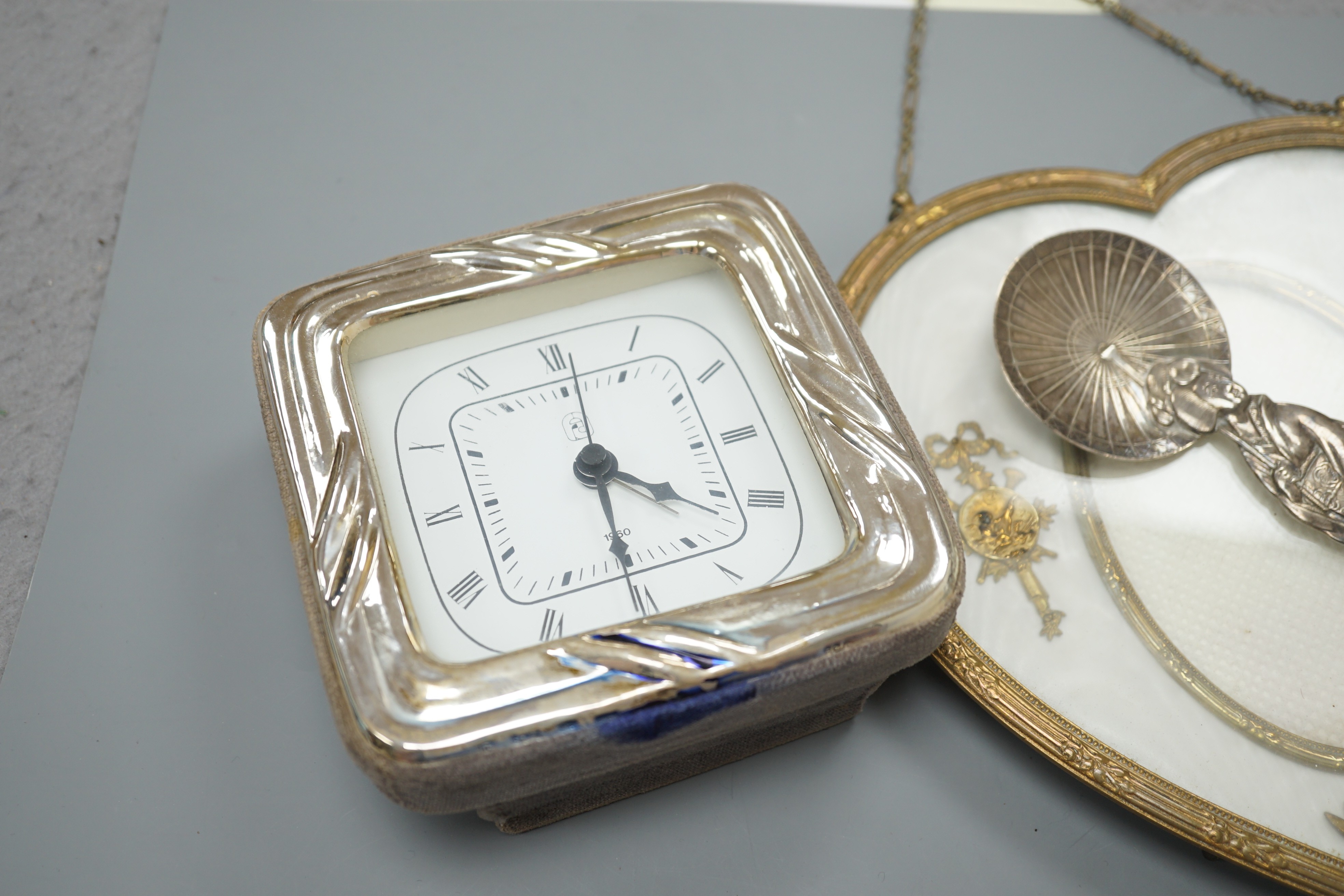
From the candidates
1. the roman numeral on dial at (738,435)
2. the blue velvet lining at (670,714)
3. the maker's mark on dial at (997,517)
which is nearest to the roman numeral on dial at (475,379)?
the roman numeral on dial at (738,435)

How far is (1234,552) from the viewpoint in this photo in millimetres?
1016

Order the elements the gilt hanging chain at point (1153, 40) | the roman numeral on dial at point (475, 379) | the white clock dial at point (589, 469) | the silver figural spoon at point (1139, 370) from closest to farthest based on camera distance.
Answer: the white clock dial at point (589, 469), the roman numeral on dial at point (475, 379), the silver figural spoon at point (1139, 370), the gilt hanging chain at point (1153, 40)

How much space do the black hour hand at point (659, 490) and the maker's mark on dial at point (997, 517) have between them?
30 cm

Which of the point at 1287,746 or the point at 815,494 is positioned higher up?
the point at 815,494

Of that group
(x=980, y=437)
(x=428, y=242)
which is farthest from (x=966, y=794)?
(x=428, y=242)

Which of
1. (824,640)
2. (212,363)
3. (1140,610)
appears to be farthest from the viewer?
(212,363)

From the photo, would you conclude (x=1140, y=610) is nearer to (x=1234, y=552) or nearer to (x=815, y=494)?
(x=1234, y=552)

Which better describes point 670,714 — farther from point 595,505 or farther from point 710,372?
point 710,372

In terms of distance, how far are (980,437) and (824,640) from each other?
1.37 ft

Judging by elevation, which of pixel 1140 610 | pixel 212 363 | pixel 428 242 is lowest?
pixel 1140 610

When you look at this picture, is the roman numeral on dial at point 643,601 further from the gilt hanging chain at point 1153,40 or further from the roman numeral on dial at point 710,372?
the gilt hanging chain at point 1153,40

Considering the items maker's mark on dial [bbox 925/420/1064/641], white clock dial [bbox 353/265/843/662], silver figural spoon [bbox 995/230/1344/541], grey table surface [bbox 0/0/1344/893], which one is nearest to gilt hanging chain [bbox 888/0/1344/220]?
grey table surface [bbox 0/0/1344/893]

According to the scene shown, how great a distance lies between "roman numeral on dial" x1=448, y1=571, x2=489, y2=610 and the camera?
0.80 metres

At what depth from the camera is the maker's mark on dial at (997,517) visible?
977 mm
